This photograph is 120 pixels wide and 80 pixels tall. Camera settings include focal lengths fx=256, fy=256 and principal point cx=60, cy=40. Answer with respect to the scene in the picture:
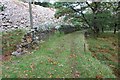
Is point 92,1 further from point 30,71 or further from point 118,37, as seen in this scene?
point 30,71

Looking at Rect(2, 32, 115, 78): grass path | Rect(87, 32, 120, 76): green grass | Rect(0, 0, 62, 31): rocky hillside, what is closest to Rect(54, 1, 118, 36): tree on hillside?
Rect(87, 32, 120, 76): green grass

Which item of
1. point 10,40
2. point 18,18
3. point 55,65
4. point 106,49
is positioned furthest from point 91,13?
point 55,65

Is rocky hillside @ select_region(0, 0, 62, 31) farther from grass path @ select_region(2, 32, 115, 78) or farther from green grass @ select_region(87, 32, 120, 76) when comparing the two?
grass path @ select_region(2, 32, 115, 78)

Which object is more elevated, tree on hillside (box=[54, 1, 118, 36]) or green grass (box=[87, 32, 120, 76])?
tree on hillside (box=[54, 1, 118, 36])

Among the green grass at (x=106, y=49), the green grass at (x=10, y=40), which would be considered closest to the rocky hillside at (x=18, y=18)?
the green grass at (x=10, y=40)

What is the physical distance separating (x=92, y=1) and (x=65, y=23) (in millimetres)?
3515

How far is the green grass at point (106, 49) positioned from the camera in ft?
49.2

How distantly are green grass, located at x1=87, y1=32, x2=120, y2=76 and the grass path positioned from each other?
3.70 feet

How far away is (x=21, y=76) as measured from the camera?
413 inches

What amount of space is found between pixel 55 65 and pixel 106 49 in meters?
6.77

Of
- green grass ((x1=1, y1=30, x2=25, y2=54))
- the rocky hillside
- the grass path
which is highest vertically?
the rocky hillside

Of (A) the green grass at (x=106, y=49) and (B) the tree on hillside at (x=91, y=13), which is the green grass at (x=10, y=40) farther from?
(A) the green grass at (x=106, y=49)

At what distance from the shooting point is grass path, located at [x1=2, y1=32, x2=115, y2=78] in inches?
432

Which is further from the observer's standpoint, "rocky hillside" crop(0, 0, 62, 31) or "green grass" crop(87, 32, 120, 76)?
"rocky hillside" crop(0, 0, 62, 31)
